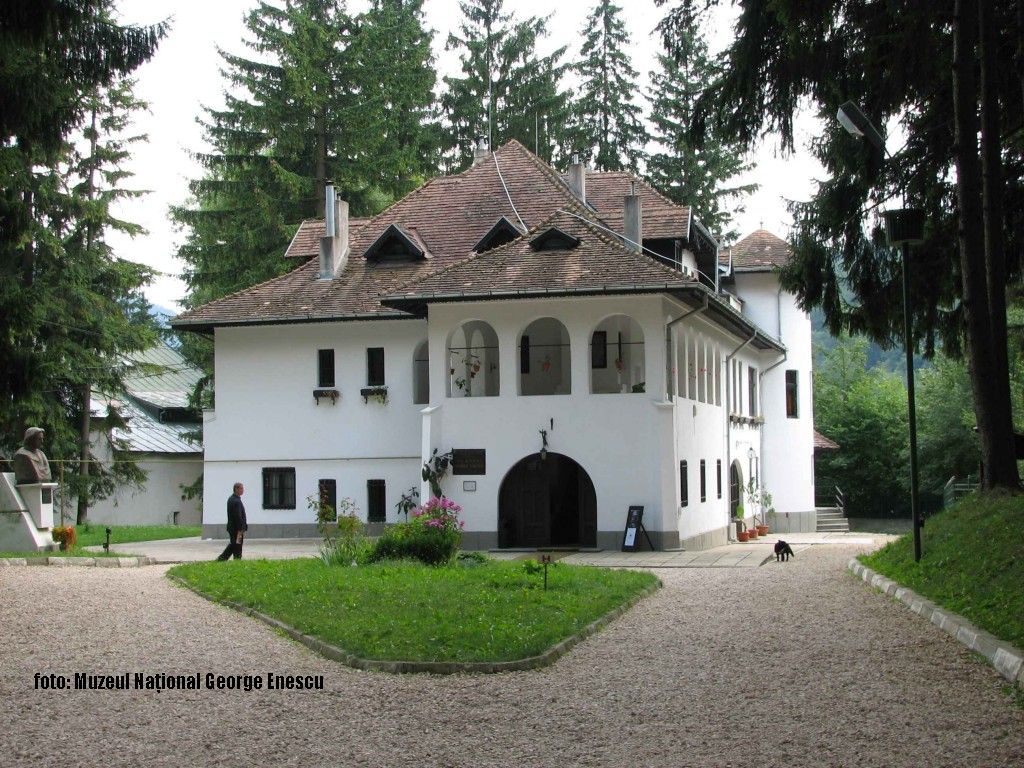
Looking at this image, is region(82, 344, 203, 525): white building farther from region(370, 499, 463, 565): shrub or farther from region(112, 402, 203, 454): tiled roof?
region(370, 499, 463, 565): shrub

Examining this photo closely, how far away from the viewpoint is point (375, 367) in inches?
1308

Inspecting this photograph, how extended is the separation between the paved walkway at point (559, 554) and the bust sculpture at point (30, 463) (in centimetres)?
240

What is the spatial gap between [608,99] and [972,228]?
120ft

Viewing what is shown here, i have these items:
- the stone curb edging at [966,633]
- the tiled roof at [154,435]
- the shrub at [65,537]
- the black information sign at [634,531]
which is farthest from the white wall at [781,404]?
the stone curb edging at [966,633]

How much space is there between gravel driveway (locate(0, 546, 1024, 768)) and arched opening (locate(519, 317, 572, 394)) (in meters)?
18.2

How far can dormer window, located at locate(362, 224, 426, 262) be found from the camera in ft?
111

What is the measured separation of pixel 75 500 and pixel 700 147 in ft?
92.9

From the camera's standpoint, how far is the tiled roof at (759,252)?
141ft

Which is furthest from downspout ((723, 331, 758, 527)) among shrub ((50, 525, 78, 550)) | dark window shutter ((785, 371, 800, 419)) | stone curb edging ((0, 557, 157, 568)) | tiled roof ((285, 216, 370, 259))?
stone curb edging ((0, 557, 157, 568))

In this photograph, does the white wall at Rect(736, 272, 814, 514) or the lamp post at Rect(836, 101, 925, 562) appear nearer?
the lamp post at Rect(836, 101, 925, 562)

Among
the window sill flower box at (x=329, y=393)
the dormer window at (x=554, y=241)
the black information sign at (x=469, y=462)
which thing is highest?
the dormer window at (x=554, y=241)

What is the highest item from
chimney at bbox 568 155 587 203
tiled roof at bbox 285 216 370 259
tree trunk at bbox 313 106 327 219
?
tree trunk at bbox 313 106 327 219

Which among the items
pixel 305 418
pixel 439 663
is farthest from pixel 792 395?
pixel 439 663

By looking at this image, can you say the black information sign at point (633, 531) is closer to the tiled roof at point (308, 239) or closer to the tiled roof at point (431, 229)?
the tiled roof at point (431, 229)
